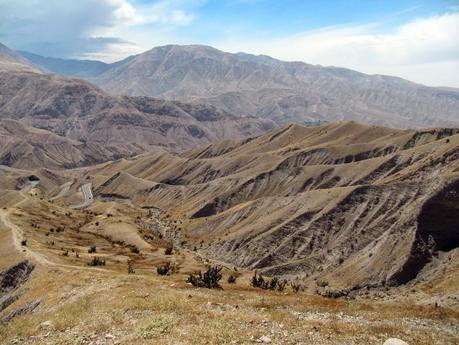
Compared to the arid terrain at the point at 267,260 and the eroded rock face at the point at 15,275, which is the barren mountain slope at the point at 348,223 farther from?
the eroded rock face at the point at 15,275

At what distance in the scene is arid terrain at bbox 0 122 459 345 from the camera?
2845 centimetres

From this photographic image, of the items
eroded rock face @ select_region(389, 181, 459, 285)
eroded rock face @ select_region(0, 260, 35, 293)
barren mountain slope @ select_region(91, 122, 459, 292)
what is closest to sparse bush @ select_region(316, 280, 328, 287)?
barren mountain slope @ select_region(91, 122, 459, 292)

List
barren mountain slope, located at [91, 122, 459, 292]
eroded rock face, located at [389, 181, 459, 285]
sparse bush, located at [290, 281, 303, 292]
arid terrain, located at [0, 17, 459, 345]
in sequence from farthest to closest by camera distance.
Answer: barren mountain slope, located at [91, 122, 459, 292], eroded rock face, located at [389, 181, 459, 285], sparse bush, located at [290, 281, 303, 292], arid terrain, located at [0, 17, 459, 345]

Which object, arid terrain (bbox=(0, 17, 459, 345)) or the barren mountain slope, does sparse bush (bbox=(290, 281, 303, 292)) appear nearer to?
arid terrain (bbox=(0, 17, 459, 345))

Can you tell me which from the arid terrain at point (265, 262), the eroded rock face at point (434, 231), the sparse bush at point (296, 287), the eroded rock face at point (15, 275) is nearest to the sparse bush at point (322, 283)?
the arid terrain at point (265, 262)

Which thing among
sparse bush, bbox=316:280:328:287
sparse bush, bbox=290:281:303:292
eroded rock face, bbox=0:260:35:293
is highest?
eroded rock face, bbox=0:260:35:293

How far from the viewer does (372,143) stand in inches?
6791

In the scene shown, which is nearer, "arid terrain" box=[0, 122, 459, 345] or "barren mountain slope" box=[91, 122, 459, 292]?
"arid terrain" box=[0, 122, 459, 345]

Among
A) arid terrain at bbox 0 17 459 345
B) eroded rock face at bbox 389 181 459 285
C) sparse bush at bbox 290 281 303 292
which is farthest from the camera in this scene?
eroded rock face at bbox 389 181 459 285

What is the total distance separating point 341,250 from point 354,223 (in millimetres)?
Answer: 8482

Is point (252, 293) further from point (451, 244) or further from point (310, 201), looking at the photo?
point (310, 201)

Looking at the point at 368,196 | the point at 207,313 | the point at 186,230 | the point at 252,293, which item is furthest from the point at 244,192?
the point at 207,313

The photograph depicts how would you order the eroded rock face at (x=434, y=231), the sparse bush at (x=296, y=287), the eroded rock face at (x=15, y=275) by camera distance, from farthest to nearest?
the eroded rock face at (x=434, y=231), the sparse bush at (x=296, y=287), the eroded rock face at (x=15, y=275)

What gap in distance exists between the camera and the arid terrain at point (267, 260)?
28453 mm
